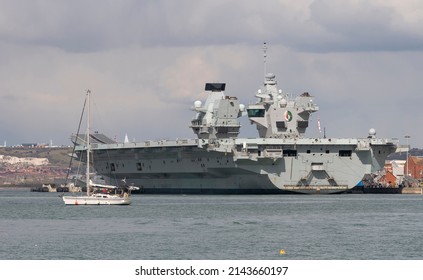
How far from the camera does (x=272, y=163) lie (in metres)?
95.1

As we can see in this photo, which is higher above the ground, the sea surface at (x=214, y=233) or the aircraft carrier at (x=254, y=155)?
the aircraft carrier at (x=254, y=155)

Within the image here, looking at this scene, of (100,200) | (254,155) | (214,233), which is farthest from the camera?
(254,155)

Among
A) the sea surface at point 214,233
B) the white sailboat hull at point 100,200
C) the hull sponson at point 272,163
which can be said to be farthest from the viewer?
the hull sponson at point 272,163

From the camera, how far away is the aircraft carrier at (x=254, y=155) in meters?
94.4

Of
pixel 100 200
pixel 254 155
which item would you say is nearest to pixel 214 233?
pixel 100 200

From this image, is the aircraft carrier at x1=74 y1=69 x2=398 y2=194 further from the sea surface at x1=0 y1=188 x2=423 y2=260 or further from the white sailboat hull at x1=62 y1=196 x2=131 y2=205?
the sea surface at x1=0 y1=188 x2=423 y2=260

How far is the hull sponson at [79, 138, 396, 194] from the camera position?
3701 inches

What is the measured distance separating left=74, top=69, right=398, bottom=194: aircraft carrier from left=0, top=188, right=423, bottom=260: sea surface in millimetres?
20929

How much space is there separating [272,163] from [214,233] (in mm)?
44985

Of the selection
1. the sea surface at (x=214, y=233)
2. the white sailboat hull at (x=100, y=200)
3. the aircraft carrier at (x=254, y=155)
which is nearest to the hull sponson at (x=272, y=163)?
the aircraft carrier at (x=254, y=155)

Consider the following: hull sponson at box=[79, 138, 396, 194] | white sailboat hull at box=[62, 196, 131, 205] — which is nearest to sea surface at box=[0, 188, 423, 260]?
white sailboat hull at box=[62, 196, 131, 205]

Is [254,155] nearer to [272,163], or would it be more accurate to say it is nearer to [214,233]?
[272,163]

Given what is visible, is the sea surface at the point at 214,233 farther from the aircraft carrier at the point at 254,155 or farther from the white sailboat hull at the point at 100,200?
the aircraft carrier at the point at 254,155

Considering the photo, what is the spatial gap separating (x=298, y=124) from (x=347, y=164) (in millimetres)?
7988
